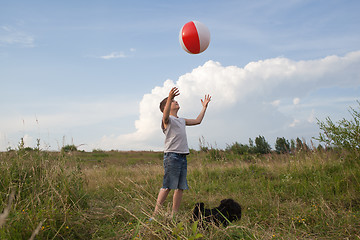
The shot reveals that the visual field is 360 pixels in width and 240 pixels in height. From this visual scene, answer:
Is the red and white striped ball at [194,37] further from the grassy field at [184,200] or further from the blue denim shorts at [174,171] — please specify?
the grassy field at [184,200]

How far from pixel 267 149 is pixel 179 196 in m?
7.33

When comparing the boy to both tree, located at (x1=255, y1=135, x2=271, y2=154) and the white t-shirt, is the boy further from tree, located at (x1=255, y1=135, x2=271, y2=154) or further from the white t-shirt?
tree, located at (x1=255, y1=135, x2=271, y2=154)

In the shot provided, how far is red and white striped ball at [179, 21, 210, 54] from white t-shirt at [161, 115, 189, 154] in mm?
1439

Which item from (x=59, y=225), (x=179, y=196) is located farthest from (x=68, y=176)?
(x=179, y=196)

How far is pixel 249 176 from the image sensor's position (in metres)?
7.60

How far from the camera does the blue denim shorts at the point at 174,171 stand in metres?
4.39

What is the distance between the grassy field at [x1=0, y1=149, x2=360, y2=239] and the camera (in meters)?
3.19

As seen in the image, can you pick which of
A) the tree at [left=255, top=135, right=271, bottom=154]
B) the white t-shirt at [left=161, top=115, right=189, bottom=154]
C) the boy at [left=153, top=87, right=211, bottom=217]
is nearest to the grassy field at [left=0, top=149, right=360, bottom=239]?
the boy at [left=153, top=87, right=211, bottom=217]

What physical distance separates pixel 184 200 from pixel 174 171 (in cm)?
191

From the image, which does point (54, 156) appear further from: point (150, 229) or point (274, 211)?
point (274, 211)

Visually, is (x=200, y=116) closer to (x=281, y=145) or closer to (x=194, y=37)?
(x=194, y=37)

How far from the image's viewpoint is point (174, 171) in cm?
441

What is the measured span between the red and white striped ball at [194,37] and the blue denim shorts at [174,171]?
6.66 ft

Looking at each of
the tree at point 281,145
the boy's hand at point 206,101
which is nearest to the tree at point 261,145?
the tree at point 281,145
